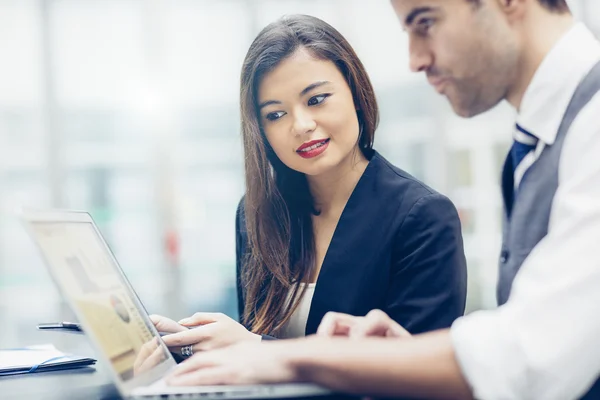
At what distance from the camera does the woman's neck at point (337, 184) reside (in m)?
1.60

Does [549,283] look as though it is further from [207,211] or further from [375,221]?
[207,211]

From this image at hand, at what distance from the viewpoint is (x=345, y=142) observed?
4.98 feet

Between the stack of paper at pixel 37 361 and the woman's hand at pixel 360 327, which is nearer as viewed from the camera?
A: the woman's hand at pixel 360 327

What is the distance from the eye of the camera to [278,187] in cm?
168

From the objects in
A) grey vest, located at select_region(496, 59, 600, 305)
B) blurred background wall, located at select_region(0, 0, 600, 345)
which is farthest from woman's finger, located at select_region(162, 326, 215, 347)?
blurred background wall, located at select_region(0, 0, 600, 345)

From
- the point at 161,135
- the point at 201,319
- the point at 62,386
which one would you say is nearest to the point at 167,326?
the point at 201,319

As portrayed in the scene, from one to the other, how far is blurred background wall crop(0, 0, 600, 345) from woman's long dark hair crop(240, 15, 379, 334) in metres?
2.82

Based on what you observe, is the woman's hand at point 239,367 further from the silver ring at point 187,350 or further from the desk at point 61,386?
the silver ring at point 187,350

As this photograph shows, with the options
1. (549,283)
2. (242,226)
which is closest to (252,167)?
(242,226)

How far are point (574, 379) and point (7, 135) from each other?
4466 millimetres

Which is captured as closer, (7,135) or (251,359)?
(251,359)

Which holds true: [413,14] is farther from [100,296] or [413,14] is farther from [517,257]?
[100,296]

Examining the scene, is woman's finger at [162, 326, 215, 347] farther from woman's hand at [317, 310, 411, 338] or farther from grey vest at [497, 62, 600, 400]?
grey vest at [497, 62, 600, 400]

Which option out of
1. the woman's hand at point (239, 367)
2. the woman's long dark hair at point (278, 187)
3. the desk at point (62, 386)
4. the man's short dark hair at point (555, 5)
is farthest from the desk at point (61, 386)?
the man's short dark hair at point (555, 5)
